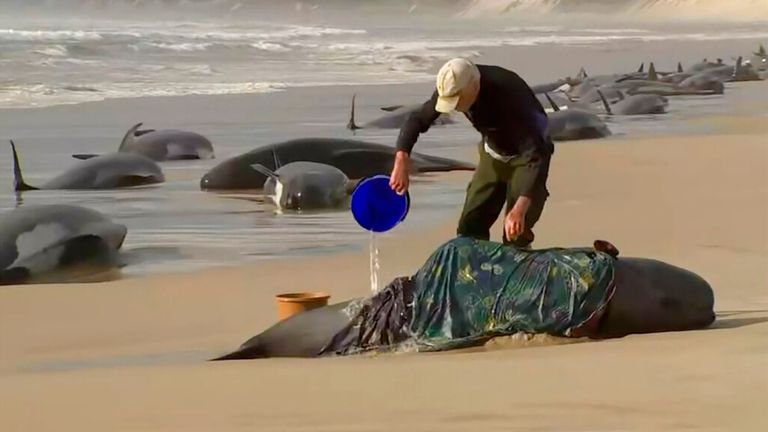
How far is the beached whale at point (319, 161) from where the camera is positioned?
1236 centimetres

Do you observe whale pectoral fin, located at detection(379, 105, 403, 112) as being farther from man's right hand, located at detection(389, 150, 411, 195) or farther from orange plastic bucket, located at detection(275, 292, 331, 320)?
man's right hand, located at detection(389, 150, 411, 195)

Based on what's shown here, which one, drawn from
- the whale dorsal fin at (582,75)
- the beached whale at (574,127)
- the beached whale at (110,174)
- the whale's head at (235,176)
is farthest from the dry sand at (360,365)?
the whale dorsal fin at (582,75)

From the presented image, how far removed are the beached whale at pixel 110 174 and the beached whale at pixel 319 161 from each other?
543mm

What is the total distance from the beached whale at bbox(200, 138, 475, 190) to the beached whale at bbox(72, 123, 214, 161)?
6.28 ft

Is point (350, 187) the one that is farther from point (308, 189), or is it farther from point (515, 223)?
point (515, 223)

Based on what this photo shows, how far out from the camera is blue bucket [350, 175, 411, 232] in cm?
564

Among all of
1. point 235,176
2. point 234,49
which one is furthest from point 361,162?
point 234,49

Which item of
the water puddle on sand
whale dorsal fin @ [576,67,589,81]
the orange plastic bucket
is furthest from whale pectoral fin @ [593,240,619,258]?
whale dorsal fin @ [576,67,589,81]

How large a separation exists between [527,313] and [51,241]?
4138 millimetres

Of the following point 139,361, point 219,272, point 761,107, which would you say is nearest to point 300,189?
point 219,272

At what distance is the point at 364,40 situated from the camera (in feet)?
109

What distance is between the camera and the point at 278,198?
1091 centimetres

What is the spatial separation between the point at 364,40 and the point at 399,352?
28.5 meters

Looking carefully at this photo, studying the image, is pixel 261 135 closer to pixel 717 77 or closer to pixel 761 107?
pixel 761 107
